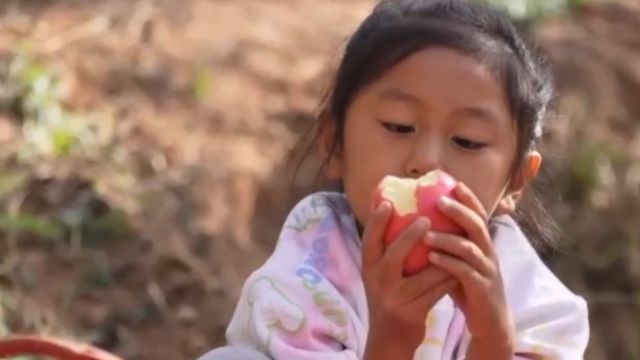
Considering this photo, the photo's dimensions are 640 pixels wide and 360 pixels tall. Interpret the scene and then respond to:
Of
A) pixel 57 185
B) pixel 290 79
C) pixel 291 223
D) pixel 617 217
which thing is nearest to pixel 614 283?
pixel 617 217

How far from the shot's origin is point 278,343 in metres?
2.45

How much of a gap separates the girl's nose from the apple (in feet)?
0.38

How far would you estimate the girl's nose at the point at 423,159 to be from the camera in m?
2.30

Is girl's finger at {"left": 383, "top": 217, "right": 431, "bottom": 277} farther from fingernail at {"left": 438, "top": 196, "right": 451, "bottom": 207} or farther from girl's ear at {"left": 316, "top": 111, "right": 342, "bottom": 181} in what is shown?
girl's ear at {"left": 316, "top": 111, "right": 342, "bottom": 181}

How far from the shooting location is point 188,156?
449 centimetres

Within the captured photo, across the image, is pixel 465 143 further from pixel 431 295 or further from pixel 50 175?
pixel 50 175

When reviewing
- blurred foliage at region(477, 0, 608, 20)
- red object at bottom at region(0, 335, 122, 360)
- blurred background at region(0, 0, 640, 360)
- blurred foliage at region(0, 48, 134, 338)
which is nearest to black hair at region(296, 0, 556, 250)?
red object at bottom at region(0, 335, 122, 360)

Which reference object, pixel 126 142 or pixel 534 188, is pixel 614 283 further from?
pixel 534 188

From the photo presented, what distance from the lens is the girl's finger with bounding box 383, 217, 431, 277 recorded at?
6.87 feet

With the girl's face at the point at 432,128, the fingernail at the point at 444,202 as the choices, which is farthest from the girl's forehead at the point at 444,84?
the fingernail at the point at 444,202

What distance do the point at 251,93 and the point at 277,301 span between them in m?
2.37

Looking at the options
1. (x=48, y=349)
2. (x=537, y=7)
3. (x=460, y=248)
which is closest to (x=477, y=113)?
(x=460, y=248)

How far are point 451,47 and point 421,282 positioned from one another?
0.40 m

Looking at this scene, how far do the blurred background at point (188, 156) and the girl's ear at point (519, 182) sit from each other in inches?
46.5
